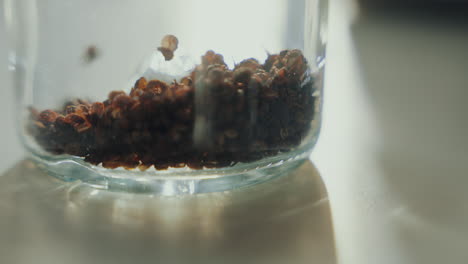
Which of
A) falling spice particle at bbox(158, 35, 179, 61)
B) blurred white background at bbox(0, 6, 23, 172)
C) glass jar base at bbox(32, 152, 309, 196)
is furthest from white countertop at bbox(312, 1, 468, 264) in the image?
blurred white background at bbox(0, 6, 23, 172)

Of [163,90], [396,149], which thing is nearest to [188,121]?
[163,90]

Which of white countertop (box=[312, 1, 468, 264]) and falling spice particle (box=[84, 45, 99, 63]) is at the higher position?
falling spice particle (box=[84, 45, 99, 63])

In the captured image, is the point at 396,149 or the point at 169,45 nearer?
the point at 169,45

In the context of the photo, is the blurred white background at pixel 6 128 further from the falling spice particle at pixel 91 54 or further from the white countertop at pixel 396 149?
the white countertop at pixel 396 149

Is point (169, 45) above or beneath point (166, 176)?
above

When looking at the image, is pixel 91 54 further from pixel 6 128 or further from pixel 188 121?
pixel 6 128

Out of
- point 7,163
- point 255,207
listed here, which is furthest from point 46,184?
point 255,207

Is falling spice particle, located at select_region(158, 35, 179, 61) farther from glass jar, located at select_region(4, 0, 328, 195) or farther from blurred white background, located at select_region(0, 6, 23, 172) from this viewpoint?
blurred white background, located at select_region(0, 6, 23, 172)
